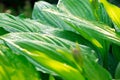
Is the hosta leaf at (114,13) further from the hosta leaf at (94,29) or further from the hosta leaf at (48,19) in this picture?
the hosta leaf at (48,19)

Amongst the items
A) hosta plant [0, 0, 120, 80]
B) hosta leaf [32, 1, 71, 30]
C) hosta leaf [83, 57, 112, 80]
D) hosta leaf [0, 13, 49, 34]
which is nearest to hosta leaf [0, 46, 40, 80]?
hosta plant [0, 0, 120, 80]

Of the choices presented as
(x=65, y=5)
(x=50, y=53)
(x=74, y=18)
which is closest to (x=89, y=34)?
(x=74, y=18)

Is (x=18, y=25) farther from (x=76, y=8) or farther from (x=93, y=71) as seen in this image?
(x=93, y=71)

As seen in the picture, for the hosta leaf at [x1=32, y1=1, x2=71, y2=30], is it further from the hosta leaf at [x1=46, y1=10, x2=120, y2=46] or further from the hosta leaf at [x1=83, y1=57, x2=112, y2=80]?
the hosta leaf at [x1=83, y1=57, x2=112, y2=80]

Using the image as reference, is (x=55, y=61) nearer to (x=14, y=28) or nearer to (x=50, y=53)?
(x=50, y=53)

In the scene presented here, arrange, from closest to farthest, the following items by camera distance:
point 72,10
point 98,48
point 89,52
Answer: point 89,52, point 98,48, point 72,10

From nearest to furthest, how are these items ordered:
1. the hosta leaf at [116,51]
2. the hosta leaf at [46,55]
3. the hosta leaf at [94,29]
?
the hosta leaf at [46,55] < the hosta leaf at [94,29] < the hosta leaf at [116,51]

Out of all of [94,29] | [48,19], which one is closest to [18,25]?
[48,19]

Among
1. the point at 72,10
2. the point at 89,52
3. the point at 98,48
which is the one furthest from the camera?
the point at 72,10

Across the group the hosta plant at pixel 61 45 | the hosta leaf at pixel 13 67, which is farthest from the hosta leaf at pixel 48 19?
the hosta leaf at pixel 13 67
